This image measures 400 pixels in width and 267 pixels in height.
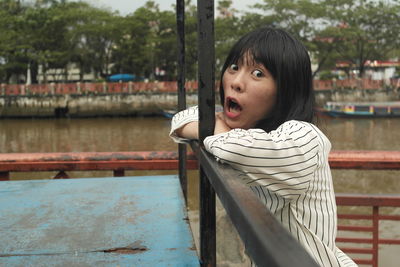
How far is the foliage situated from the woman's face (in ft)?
57.1

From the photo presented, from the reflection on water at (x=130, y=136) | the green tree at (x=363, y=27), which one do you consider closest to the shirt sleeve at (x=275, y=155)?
the reflection on water at (x=130, y=136)

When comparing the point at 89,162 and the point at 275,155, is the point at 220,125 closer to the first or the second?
the point at 275,155

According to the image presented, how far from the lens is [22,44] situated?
60.1 ft

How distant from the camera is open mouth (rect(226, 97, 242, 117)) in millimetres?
732

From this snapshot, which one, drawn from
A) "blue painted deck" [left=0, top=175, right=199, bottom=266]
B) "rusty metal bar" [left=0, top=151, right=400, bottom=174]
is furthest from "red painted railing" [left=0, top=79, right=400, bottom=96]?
"blue painted deck" [left=0, top=175, right=199, bottom=266]

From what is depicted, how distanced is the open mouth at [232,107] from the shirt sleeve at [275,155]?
10cm

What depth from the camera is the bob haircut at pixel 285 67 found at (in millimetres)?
715

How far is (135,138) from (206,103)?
41.9 feet

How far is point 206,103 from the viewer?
713 millimetres

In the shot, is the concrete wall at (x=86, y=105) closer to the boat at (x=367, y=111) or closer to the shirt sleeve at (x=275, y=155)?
the boat at (x=367, y=111)

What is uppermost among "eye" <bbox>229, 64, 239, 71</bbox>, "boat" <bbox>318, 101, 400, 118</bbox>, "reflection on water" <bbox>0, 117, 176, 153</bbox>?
"eye" <bbox>229, 64, 239, 71</bbox>

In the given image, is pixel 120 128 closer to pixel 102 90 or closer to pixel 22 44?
pixel 102 90

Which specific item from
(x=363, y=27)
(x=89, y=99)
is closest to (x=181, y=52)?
(x=89, y=99)

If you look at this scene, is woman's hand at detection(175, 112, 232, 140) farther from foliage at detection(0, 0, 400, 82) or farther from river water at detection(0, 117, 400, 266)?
foliage at detection(0, 0, 400, 82)
